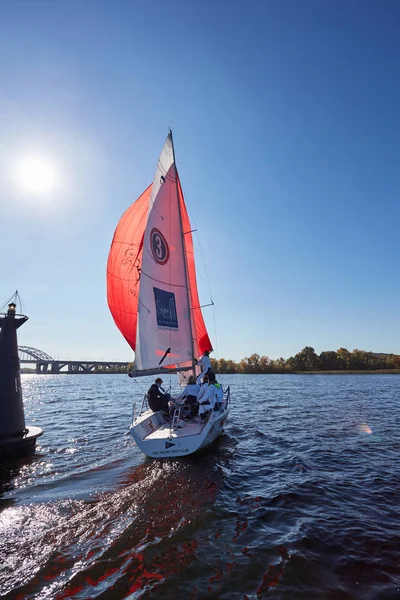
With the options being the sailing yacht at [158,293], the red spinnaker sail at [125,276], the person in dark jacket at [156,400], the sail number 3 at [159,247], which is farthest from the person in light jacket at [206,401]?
the sail number 3 at [159,247]

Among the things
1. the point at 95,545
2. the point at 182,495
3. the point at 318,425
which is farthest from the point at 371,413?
the point at 95,545

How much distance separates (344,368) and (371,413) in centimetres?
10935

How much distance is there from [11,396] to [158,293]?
21.1ft

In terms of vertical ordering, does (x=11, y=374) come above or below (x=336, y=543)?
above

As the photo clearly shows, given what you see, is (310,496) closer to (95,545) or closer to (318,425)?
(95,545)

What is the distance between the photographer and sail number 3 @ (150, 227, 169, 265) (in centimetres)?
1344

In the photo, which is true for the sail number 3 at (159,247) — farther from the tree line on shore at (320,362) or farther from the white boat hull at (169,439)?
the tree line on shore at (320,362)

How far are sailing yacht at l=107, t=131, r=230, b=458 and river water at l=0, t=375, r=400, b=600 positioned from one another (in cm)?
206

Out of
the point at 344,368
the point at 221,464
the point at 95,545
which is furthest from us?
the point at 344,368

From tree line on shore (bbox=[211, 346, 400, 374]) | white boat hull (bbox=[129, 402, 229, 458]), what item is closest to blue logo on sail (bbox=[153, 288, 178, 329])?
white boat hull (bbox=[129, 402, 229, 458])

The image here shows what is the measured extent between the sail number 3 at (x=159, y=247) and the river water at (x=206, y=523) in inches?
319

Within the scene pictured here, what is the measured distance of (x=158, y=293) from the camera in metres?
13.4

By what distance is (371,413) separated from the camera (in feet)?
74.9

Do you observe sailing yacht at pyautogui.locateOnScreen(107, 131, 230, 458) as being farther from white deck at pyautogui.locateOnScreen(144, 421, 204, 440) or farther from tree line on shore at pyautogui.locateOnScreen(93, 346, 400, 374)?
tree line on shore at pyautogui.locateOnScreen(93, 346, 400, 374)
